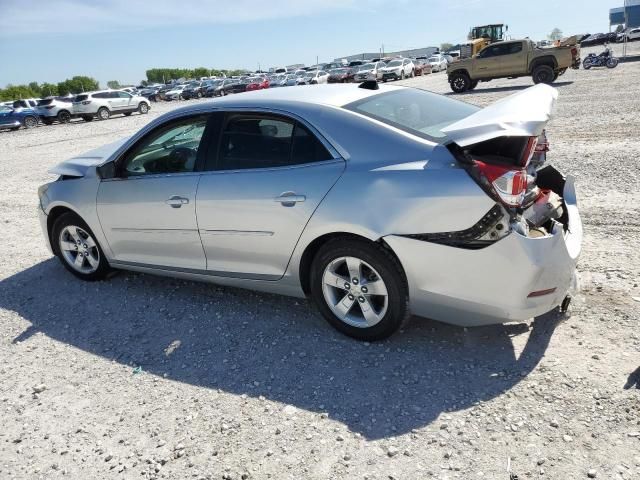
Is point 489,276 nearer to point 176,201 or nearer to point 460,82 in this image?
point 176,201

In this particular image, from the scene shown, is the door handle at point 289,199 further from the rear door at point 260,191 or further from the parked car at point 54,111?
the parked car at point 54,111

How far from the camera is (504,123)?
9.14 ft

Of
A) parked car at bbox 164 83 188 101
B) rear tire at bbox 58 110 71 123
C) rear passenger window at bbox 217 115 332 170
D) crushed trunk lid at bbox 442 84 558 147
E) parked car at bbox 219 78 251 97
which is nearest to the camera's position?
crushed trunk lid at bbox 442 84 558 147

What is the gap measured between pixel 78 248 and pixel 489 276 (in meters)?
3.80

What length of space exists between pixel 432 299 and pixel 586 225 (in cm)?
280

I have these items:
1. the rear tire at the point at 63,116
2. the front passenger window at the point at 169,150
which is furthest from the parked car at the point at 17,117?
the front passenger window at the point at 169,150

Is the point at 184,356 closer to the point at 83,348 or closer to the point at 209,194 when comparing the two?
the point at 83,348

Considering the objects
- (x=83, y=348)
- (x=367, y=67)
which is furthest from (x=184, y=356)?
(x=367, y=67)

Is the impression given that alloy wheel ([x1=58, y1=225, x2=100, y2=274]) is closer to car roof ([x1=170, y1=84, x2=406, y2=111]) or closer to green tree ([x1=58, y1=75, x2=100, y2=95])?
car roof ([x1=170, y1=84, x2=406, y2=111])

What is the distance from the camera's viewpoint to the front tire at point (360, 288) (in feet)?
10.5

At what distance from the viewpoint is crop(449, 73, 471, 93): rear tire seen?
22548mm

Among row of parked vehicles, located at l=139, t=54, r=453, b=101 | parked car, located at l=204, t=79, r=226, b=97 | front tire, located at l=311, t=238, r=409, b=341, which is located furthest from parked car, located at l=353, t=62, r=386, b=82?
front tire, located at l=311, t=238, r=409, b=341

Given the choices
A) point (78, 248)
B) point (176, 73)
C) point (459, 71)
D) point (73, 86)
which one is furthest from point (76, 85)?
point (78, 248)

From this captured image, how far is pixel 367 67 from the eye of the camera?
142ft
